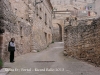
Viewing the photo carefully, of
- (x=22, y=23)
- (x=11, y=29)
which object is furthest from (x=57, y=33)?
(x=11, y=29)

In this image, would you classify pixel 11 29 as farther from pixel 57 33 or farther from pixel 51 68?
pixel 57 33

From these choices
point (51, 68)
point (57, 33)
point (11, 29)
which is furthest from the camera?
point (57, 33)

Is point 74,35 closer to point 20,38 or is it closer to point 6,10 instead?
point 20,38

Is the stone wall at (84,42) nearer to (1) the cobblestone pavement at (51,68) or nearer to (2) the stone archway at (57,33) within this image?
(1) the cobblestone pavement at (51,68)

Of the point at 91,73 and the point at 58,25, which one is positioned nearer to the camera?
the point at 91,73

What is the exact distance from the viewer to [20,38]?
12820 millimetres

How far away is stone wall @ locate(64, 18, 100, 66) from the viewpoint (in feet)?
29.8

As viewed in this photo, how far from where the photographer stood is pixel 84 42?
35.2 feet

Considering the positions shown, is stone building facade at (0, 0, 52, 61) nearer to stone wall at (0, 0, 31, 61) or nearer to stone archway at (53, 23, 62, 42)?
stone wall at (0, 0, 31, 61)

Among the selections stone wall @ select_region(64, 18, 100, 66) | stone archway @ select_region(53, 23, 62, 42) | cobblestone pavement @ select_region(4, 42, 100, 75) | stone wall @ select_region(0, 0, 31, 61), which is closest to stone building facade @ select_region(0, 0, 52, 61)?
stone wall @ select_region(0, 0, 31, 61)

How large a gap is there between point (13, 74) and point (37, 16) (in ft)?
38.2

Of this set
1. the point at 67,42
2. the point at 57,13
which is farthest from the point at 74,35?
the point at 57,13

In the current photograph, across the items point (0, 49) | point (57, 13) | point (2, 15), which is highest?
point (57, 13)

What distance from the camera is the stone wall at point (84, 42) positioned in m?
9.07
